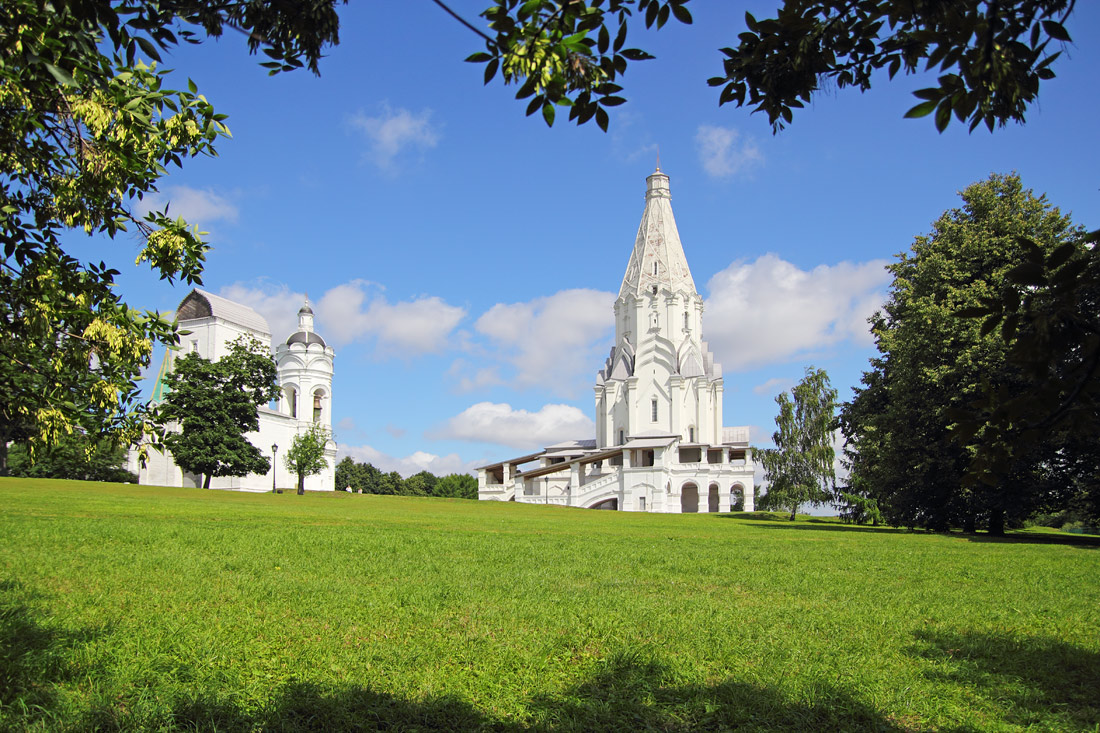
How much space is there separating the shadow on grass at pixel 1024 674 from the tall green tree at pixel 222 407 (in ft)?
147

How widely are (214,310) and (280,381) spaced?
11023mm

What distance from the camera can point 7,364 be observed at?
20.5 ft

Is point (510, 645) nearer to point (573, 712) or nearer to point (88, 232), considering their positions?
point (573, 712)

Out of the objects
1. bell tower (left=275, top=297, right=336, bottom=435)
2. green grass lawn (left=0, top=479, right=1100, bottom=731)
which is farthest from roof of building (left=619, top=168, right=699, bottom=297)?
green grass lawn (left=0, top=479, right=1100, bottom=731)

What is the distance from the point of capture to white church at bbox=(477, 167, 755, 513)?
2450 inches

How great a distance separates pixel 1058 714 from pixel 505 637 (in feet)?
12.7

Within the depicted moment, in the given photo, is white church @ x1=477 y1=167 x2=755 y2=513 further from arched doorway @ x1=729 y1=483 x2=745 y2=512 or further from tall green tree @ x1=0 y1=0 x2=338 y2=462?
tall green tree @ x1=0 y1=0 x2=338 y2=462

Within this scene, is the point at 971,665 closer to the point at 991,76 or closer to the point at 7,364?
the point at 991,76

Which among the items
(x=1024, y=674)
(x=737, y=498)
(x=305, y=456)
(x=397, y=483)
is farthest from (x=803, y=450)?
(x=397, y=483)

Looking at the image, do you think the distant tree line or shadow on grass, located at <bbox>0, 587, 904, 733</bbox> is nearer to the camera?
shadow on grass, located at <bbox>0, 587, 904, 733</bbox>

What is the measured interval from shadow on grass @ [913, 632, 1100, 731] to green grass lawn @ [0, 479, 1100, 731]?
24mm

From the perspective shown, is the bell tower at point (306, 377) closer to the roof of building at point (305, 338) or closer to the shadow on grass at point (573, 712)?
the roof of building at point (305, 338)

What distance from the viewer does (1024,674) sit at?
19.2ft

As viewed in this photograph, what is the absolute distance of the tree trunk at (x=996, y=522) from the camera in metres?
26.4
